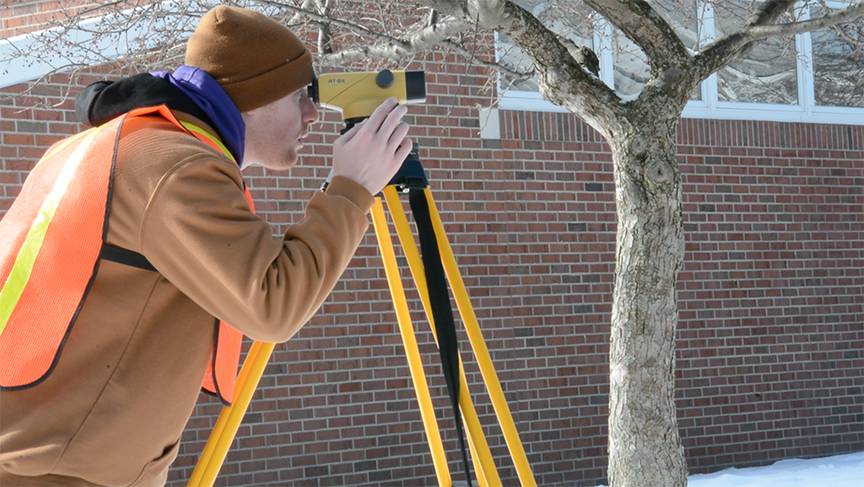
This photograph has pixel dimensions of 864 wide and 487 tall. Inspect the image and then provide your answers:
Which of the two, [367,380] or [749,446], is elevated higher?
[367,380]

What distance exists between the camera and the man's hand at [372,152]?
1454mm

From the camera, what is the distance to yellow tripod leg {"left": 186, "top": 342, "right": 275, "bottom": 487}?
183 centimetres

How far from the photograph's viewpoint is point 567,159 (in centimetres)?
667

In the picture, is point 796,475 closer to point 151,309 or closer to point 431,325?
point 431,325

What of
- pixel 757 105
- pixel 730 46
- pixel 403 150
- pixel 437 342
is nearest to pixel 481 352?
pixel 437 342

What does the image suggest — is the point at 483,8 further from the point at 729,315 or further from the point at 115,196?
the point at 729,315

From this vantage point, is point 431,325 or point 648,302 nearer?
point 431,325

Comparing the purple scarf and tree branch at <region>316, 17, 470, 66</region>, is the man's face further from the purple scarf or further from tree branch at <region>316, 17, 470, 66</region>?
tree branch at <region>316, 17, 470, 66</region>

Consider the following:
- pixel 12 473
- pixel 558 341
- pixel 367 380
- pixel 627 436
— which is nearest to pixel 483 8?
pixel 627 436

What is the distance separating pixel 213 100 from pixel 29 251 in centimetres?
42

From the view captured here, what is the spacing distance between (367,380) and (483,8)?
3304 mm

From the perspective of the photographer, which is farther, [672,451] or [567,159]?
[567,159]

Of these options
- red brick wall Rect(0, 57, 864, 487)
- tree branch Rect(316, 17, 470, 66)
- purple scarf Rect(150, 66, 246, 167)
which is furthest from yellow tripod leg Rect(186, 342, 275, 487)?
red brick wall Rect(0, 57, 864, 487)

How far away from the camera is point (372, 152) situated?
1469mm
